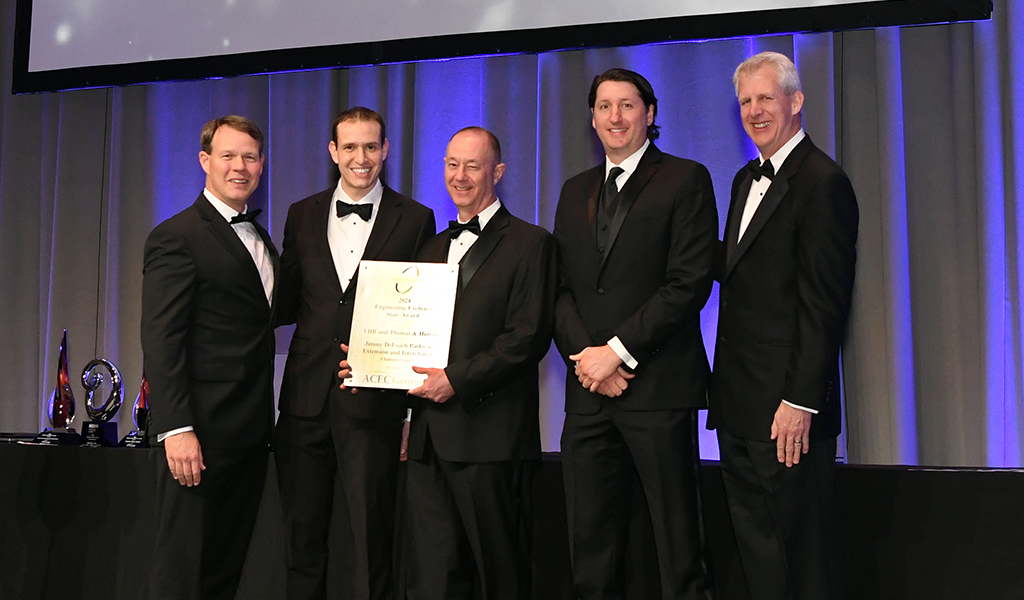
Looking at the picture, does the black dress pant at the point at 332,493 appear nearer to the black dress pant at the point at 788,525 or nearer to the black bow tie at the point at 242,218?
the black bow tie at the point at 242,218

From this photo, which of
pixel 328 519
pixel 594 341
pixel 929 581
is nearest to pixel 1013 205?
pixel 929 581

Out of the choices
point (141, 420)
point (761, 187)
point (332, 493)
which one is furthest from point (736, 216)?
point (141, 420)

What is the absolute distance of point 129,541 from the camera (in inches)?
132

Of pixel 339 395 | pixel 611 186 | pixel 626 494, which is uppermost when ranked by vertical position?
pixel 611 186

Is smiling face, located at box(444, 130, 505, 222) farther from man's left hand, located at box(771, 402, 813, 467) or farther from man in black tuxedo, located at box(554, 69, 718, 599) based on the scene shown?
man's left hand, located at box(771, 402, 813, 467)

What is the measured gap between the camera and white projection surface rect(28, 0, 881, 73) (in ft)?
12.3

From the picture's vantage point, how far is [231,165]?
295 centimetres

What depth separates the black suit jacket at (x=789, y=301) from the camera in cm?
237

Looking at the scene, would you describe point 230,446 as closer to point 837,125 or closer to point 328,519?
point 328,519

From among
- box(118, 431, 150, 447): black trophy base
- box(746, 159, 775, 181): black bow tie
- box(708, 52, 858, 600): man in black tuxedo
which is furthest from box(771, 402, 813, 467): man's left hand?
box(118, 431, 150, 447): black trophy base

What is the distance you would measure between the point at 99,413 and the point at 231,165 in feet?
4.39

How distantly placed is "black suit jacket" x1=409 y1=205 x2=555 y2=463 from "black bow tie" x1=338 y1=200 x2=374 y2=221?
43 cm

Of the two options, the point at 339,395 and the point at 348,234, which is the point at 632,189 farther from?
the point at 339,395

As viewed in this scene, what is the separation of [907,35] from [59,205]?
4.34 m
